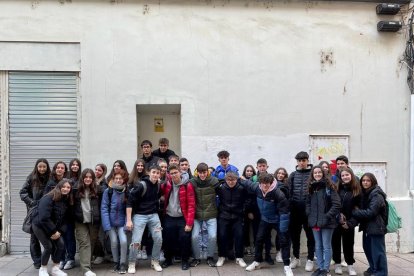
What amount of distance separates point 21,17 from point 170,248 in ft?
15.9

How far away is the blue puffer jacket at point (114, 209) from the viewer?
238 inches

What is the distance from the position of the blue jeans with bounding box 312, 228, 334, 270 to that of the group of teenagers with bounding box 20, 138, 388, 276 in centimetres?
1

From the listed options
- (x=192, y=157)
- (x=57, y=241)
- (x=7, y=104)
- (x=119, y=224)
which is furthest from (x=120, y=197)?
(x=7, y=104)

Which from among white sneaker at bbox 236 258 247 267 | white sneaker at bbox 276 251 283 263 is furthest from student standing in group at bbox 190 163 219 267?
white sneaker at bbox 276 251 283 263

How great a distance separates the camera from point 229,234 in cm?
650

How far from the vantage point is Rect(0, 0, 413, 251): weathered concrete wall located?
735 centimetres

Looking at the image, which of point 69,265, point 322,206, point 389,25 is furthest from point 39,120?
point 389,25

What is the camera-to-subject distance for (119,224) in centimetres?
608

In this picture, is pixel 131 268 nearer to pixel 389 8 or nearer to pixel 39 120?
pixel 39 120

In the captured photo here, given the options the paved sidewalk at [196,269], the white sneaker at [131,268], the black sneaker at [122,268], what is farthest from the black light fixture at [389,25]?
the black sneaker at [122,268]

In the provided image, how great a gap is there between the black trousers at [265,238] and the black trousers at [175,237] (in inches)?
42.4

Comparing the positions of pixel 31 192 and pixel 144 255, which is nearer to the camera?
pixel 31 192

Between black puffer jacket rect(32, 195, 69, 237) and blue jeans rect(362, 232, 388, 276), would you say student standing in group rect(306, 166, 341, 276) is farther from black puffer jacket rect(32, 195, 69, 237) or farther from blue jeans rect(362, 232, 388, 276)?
black puffer jacket rect(32, 195, 69, 237)

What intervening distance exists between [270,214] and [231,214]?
61 cm
